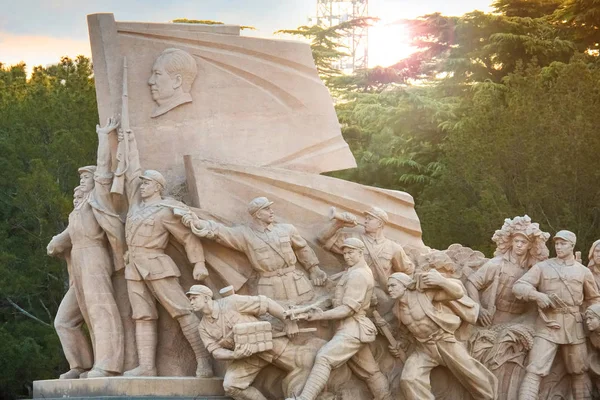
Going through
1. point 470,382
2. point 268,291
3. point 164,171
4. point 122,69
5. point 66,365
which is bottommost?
point 66,365

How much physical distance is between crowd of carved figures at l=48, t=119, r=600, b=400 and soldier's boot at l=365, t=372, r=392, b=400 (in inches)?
0.5

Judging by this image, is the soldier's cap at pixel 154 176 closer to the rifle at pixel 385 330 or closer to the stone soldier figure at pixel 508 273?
the rifle at pixel 385 330

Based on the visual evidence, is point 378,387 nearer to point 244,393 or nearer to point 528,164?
point 244,393

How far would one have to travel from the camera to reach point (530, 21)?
28.8 meters

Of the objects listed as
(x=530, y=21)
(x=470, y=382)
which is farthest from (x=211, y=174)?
(x=530, y=21)

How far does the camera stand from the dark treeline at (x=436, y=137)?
23.8 m

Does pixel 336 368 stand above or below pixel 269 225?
below

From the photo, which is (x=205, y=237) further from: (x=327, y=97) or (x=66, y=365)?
(x=66, y=365)

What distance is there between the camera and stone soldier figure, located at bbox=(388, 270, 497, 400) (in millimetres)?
15727

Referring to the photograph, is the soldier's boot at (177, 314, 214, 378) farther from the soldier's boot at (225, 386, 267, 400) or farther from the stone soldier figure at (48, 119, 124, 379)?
the stone soldier figure at (48, 119, 124, 379)

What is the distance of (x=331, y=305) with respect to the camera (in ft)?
52.3

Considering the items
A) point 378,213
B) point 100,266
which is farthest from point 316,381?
point 100,266

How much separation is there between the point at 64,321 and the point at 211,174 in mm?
2456

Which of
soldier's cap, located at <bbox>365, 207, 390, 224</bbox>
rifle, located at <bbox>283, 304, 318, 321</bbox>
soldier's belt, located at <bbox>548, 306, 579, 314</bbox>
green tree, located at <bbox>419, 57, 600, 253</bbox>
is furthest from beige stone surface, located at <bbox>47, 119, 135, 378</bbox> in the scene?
green tree, located at <bbox>419, 57, 600, 253</bbox>
